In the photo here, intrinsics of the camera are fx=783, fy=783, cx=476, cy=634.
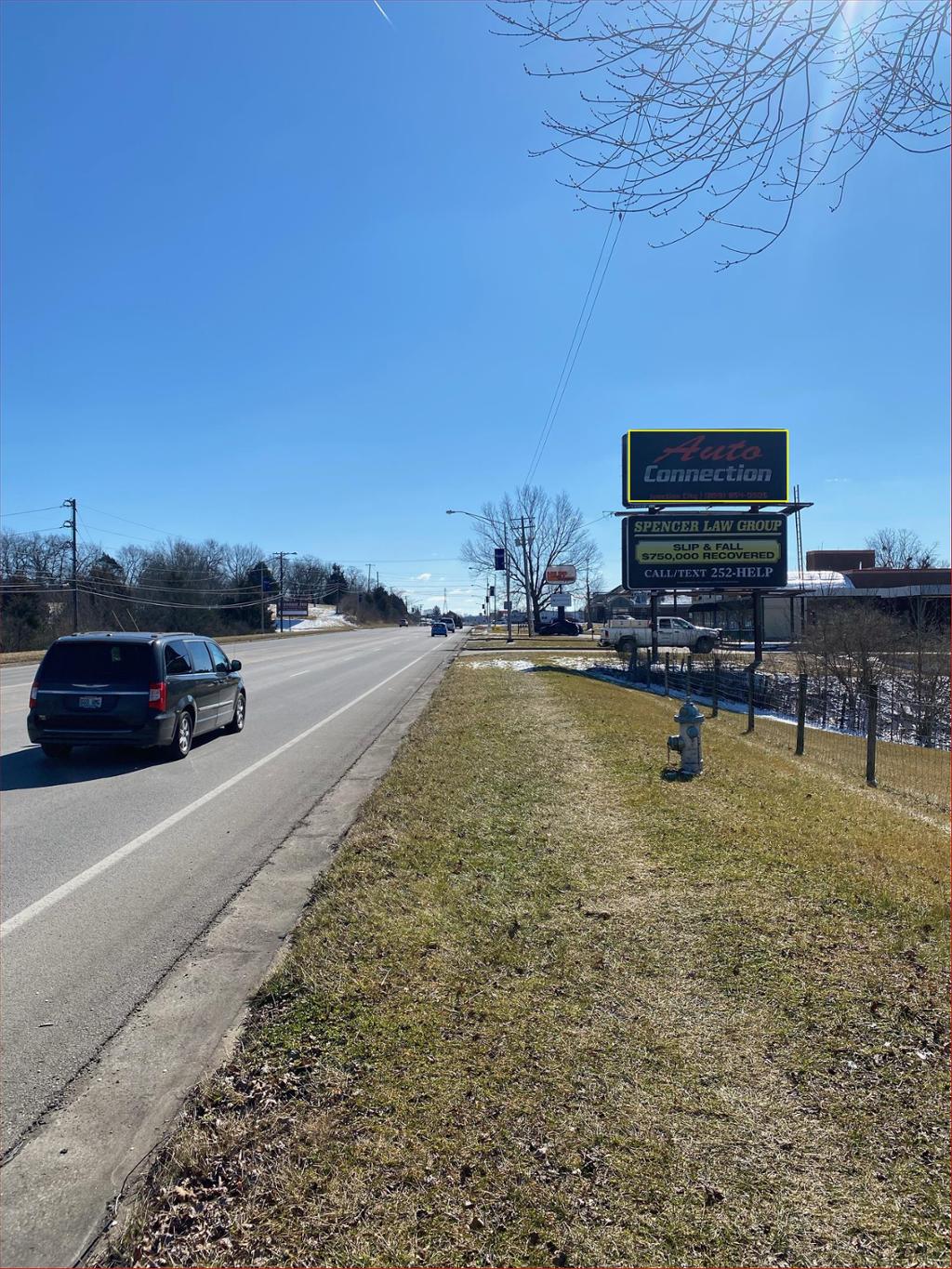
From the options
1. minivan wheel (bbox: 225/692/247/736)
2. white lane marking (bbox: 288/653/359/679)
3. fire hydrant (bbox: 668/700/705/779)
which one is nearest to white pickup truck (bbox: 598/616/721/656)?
white lane marking (bbox: 288/653/359/679)

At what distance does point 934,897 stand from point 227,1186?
4.32m

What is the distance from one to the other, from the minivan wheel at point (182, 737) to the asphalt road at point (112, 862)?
0.63ft

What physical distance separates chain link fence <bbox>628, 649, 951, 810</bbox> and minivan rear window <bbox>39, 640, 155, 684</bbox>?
979cm

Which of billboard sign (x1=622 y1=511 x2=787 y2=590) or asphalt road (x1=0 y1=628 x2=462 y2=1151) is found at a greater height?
billboard sign (x1=622 y1=511 x2=787 y2=590)

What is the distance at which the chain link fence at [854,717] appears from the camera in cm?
1204

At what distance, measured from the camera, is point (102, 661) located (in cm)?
981

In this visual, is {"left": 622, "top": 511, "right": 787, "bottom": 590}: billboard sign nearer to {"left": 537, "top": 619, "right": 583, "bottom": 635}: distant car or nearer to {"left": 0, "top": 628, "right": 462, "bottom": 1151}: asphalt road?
{"left": 0, "top": 628, "right": 462, "bottom": 1151}: asphalt road

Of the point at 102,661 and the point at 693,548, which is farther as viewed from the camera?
the point at 693,548

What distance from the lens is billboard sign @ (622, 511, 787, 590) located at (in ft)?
95.3

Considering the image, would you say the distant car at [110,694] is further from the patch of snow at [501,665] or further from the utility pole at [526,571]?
the utility pole at [526,571]

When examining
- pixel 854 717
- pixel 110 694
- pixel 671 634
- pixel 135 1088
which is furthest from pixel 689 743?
pixel 671 634

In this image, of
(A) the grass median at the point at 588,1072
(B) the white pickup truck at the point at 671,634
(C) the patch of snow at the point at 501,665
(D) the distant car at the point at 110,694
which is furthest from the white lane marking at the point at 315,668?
(A) the grass median at the point at 588,1072

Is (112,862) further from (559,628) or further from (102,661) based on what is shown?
(559,628)

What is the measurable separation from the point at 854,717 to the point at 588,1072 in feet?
55.5
